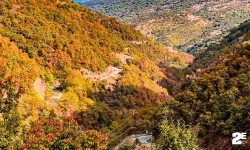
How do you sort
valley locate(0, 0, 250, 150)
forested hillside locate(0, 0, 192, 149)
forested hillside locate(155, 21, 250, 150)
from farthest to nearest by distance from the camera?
forested hillside locate(155, 21, 250, 150), valley locate(0, 0, 250, 150), forested hillside locate(0, 0, 192, 149)

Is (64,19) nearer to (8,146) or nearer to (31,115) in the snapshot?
(31,115)

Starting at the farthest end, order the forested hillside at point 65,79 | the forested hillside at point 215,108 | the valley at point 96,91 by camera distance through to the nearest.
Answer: the forested hillside at point 215,108, the valley at point 96,91, the forested hillside at point 65,79

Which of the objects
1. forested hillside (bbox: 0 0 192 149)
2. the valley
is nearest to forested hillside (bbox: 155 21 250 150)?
the valley

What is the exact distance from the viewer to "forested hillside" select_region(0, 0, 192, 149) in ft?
81.0

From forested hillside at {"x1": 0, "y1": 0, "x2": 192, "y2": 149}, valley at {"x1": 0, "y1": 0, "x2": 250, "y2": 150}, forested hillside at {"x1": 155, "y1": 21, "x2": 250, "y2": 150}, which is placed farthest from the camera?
forested hillside at {"x1": 155, "y1": 21, "x2": 250, "y2": 150}

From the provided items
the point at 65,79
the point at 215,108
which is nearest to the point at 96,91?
the point at 65,79

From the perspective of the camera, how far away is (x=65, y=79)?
65.8 metres

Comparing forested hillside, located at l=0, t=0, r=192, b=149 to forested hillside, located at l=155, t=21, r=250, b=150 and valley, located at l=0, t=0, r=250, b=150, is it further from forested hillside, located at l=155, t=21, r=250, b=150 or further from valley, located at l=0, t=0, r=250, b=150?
forested hillside, located at l=155, t=21, r=250, b=150

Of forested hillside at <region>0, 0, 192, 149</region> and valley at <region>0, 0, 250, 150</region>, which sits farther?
valley at <region>0, 0, 250, 150</region>

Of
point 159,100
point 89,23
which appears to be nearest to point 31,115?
point 159,100

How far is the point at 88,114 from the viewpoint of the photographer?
205ft

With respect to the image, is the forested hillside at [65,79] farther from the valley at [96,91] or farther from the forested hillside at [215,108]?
the forested hillside at [215,108]

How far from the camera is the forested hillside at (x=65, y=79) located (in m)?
24.7

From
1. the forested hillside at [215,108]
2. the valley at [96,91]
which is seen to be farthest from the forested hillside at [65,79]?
the forested hillside at [215,108]
